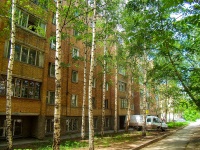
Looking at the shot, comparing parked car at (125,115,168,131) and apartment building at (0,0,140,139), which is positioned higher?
apartment building at (0,0,140,139)

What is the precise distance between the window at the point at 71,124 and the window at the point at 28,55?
833cm

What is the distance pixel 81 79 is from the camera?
27766mm

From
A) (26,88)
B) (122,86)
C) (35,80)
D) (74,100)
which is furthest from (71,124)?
(122,86)

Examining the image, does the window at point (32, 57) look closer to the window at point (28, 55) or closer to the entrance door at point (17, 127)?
the window at point (28, 55)

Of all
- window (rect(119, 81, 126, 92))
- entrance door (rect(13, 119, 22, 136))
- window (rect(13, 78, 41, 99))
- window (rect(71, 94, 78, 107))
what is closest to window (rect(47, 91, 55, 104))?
window (rect(13, 78, 41, 99))

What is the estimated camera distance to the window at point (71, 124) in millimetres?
24983

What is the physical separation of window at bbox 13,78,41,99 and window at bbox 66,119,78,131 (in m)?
6.55

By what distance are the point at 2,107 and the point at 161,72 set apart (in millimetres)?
12002

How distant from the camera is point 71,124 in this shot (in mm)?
25625

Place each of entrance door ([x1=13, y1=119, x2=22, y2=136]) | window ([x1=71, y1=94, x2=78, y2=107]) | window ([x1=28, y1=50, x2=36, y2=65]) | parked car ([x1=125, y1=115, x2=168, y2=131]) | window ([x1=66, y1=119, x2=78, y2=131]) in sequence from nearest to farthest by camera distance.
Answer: entrance door ([x1=13, y1=119, x2=22, y2=136]) < window ([x1=28, y1=50, x2=36, y2=65]) < window ([x1=66, y1=119, x2=78, y2=131]) < window ([x1=71, y1=94, x2=78, y2=107]) < parked car ([x1=125, y1=115, x2=168, y2=131])

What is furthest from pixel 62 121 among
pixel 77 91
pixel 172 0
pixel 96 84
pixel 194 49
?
pixel 172 0

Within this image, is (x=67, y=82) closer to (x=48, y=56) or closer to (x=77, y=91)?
(x=77, y=91)

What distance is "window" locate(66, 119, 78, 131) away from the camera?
984 inches

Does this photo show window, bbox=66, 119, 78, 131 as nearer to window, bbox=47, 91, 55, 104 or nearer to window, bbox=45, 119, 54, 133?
window, bbox=45, 119, 54, 133
